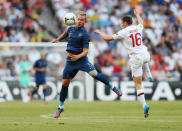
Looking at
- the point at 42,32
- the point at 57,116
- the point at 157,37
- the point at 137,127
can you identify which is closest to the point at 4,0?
the point at 42,32

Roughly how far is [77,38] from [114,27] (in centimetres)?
1305

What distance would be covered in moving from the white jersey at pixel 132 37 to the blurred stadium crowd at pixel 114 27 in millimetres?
10431

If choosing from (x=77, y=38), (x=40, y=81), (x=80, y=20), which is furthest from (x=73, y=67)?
(x=40, y=81)

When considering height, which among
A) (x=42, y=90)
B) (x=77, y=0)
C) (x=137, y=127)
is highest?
(x=77, y=0)

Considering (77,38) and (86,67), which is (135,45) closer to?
(86,67)

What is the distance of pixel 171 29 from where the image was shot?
2422 cm

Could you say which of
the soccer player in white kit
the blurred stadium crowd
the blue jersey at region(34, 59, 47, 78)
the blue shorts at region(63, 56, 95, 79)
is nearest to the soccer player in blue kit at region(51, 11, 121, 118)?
the blue shorts at region(63, 56, 95, 79)

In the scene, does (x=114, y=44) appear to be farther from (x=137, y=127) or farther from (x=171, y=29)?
(x=137, y=127)

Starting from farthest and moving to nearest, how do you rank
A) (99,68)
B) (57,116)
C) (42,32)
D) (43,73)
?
(42,32)
(99,68)
(43,73)
(57,116)

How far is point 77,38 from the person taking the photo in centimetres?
1129

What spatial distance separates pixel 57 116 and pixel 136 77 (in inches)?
85.5

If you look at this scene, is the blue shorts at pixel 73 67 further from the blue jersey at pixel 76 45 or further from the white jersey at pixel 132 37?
the white jersey at pixel 132 37

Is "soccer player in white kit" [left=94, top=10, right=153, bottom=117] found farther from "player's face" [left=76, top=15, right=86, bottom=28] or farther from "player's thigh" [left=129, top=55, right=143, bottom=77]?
"player's face" [left=76, top=15, right=86, bottom=28]

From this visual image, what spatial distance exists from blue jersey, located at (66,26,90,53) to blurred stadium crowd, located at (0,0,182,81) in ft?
35.1
